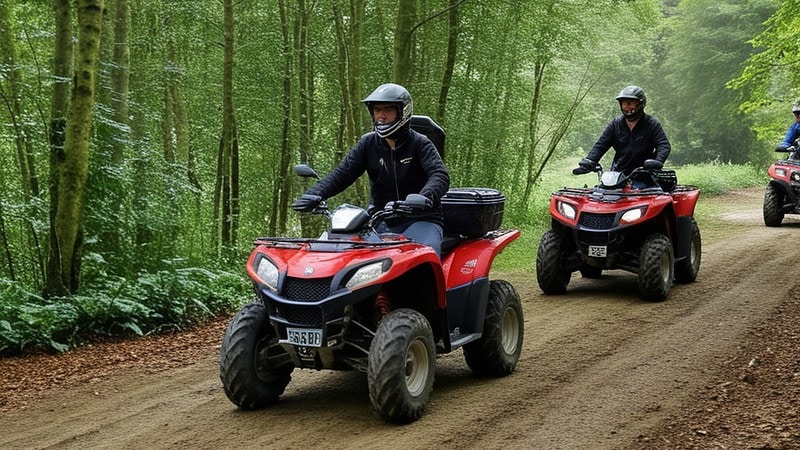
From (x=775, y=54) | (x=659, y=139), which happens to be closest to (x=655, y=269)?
(x=659, y=139)

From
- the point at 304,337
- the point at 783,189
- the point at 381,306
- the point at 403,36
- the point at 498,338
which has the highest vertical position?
the point at 403,36

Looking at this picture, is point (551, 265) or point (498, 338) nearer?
point (498, 338)

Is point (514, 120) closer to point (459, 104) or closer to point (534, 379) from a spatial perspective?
point (459, 104)

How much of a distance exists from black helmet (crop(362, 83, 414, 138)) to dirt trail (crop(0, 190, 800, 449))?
1850mm

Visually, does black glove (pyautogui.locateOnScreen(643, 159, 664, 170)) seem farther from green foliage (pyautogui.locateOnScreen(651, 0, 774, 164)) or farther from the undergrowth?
green foliage (pyautogui.locateOnScreen(651, 0, 774, 164))

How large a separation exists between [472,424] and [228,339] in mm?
1606

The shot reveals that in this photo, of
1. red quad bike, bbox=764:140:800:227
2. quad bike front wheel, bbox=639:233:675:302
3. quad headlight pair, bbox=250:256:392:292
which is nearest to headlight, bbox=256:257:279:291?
quad headlight pair, bbox=250:256:392:292

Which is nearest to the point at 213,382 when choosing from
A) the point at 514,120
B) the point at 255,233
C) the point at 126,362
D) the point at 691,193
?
the point at 126,362

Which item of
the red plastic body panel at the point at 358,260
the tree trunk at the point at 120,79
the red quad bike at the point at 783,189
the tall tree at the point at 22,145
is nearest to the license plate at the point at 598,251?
the red plastic body panel at the point at 358,260

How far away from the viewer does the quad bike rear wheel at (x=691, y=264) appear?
1020 centimetres

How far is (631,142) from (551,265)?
6.09ft

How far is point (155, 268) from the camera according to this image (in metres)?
8.95

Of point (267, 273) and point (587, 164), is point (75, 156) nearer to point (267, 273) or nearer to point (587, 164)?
point (267, 273)

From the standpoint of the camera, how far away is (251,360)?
529 cm
